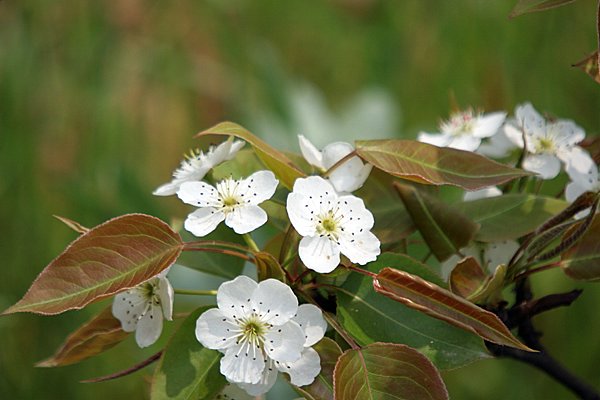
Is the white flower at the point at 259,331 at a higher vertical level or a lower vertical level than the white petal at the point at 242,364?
higher

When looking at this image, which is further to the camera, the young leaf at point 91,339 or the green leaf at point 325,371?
the young leaf at point 91,339

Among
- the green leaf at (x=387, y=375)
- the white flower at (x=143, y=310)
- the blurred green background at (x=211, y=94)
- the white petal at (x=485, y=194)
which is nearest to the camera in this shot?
the green leaf at (x=387, y=375)

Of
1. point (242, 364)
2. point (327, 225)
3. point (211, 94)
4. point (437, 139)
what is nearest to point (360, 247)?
point (327, 225)

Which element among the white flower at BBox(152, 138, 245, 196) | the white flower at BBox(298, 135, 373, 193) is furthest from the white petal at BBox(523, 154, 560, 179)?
the white flower at BBox(152, 138, 245, 196)

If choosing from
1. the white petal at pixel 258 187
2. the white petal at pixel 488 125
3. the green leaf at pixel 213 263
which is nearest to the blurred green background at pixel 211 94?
the white petal at pixel 488 125

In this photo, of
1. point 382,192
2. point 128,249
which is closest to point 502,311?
point 382,192

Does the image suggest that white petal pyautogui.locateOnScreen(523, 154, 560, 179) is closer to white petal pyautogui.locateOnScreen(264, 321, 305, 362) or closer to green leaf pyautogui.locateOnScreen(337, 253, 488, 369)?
green leaf pyautogui.locateOnScreen(337, 253, 488, 369)

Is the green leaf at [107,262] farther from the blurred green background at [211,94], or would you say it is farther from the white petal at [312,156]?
the blurred green background at [211,94]

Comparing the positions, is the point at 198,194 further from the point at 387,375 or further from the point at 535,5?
the point at 535,5
